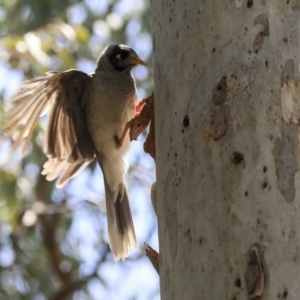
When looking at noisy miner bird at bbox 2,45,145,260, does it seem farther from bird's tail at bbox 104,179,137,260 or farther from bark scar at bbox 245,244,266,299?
bark scar at bbox 245,244,266,299

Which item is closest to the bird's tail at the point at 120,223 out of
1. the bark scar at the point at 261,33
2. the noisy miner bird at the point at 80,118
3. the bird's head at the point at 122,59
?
the noisy miner bird at the point at 80,118

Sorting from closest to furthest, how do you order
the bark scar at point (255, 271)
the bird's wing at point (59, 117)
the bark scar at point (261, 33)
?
the bark scar at point (255, 271) < the bark scar at point (261, 33) < the bird's wing at point (59, 117)

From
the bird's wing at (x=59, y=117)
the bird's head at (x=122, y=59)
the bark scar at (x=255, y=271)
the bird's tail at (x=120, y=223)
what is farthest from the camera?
the bird's head at (x=122, y=59)

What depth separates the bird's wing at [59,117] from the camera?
4387 mm

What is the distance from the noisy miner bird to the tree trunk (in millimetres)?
2084

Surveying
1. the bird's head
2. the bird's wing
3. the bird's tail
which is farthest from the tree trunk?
the bird's head

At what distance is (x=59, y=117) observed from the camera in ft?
14.9

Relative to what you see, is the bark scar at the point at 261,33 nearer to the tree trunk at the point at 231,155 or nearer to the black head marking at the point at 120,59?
the tree trunk at the point at 231,155

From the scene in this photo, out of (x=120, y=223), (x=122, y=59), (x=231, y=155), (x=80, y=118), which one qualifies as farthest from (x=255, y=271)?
(x=122, y=59)

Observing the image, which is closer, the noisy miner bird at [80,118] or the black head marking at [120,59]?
the noisy miner bird at [80,118]

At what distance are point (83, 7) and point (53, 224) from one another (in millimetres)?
1917

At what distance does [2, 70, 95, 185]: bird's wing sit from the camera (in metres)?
4.39

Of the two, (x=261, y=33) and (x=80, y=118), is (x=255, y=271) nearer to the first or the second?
(x=261, y=33)

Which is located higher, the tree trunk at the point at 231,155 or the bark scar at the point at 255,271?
the tree trunk at the point at 231,155
